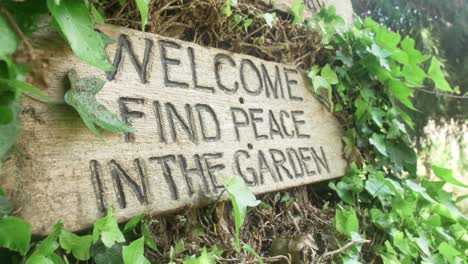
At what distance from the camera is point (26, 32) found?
1.76 ft

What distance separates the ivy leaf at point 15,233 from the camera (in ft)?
1.61

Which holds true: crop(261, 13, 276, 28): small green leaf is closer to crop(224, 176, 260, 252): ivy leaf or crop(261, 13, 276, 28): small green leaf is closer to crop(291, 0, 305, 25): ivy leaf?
crop(291, 0, 305, 25): ivy leaf

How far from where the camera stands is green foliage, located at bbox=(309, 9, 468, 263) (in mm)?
1115

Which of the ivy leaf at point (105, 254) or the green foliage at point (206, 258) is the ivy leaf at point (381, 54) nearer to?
the green foliage at point (206, 258)

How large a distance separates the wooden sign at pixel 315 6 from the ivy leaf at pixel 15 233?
81 cm

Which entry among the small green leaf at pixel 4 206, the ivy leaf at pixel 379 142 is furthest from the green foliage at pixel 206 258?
the ivy leaf at pixel 379 142

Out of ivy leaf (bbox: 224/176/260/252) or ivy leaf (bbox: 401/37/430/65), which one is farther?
ivy leaf (bbox: 401/37/430/65)

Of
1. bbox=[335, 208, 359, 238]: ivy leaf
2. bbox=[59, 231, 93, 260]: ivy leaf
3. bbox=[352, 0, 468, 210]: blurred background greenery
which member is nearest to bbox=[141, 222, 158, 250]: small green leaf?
bbox=[59, 231, 93, 260]: ivy leaf

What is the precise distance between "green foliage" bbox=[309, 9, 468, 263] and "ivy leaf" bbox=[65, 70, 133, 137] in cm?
63

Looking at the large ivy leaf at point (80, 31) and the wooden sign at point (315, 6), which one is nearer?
the large ivy leaf at point (80, 31)

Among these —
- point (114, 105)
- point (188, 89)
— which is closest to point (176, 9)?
point (188, 89)

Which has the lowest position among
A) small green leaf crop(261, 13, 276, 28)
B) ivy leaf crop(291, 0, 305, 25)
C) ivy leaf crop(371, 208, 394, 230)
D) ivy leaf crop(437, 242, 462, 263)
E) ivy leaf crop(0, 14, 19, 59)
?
ivy leaf crop(437, 242, 462, 263)

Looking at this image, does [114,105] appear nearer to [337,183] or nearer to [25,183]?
[25,183]

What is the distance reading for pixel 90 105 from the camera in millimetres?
592
